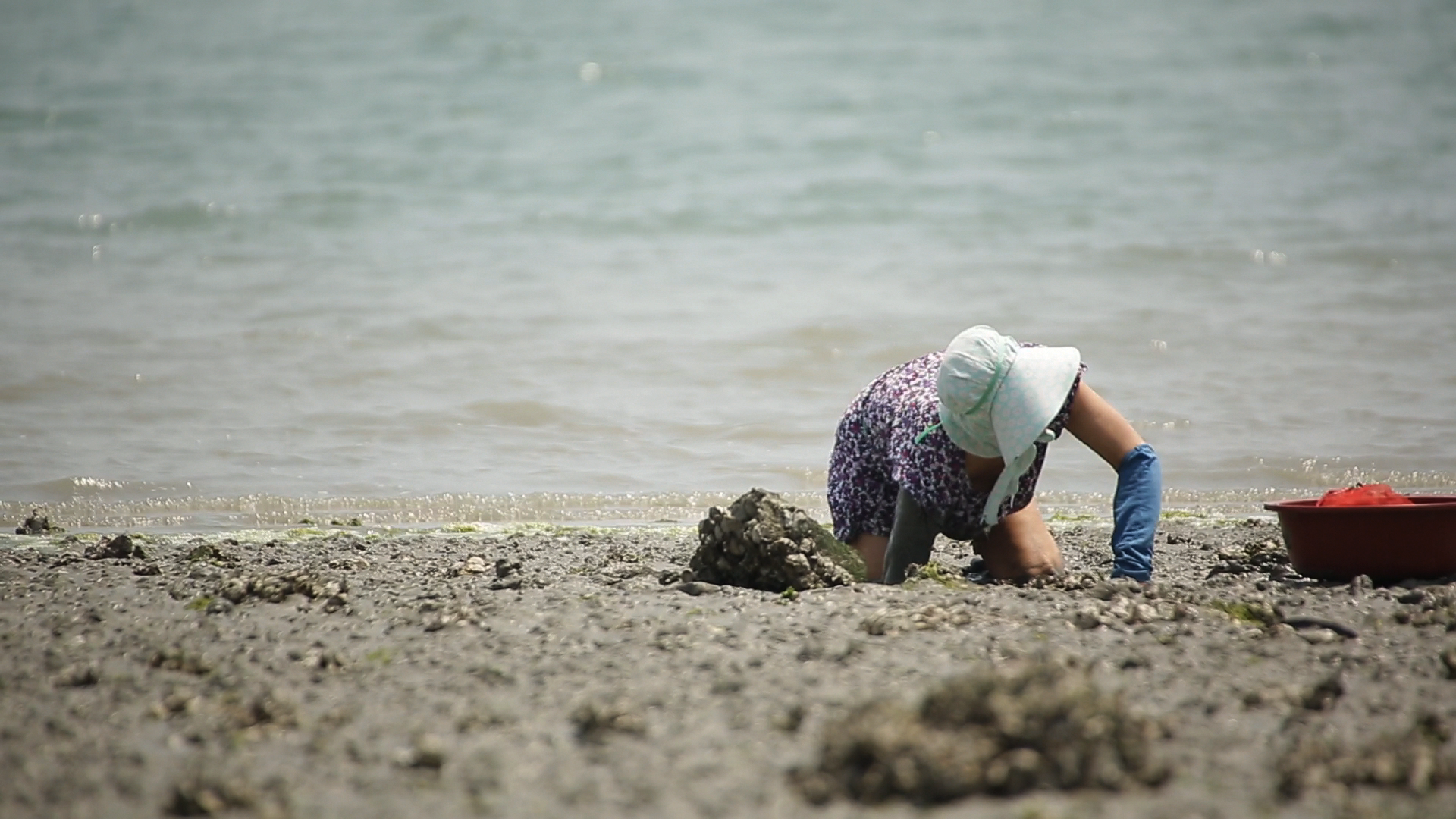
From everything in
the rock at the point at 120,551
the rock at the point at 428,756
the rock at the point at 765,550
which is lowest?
the rock at the point at 428,756

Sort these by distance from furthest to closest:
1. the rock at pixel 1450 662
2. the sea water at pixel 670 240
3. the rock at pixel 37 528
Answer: the sea water at pixel 670 240 → the rock at pixel 37 528 → the rock at pixel 1450 662

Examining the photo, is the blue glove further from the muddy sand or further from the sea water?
the sea water

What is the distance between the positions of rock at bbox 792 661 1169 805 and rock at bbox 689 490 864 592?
1.80 meters

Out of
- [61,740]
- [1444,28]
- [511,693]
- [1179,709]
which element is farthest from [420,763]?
[1444,28]

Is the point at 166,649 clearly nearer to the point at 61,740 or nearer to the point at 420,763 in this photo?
the point at 61,740

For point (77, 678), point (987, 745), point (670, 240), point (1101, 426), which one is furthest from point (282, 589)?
point (670, 240)

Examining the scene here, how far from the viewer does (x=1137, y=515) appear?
4.11 metres

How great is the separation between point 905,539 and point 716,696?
1.77 m

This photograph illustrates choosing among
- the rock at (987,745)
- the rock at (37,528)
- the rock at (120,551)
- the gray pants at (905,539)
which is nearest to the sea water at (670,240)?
the rock at (37,528)

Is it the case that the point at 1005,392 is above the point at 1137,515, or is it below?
above

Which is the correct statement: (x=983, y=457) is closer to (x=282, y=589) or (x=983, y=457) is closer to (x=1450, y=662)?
(x=1450, y=662)

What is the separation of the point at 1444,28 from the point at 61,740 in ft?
74.4

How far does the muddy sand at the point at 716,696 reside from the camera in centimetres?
210

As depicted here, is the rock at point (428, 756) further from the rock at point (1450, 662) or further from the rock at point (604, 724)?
the rock at point (1450, 662)
